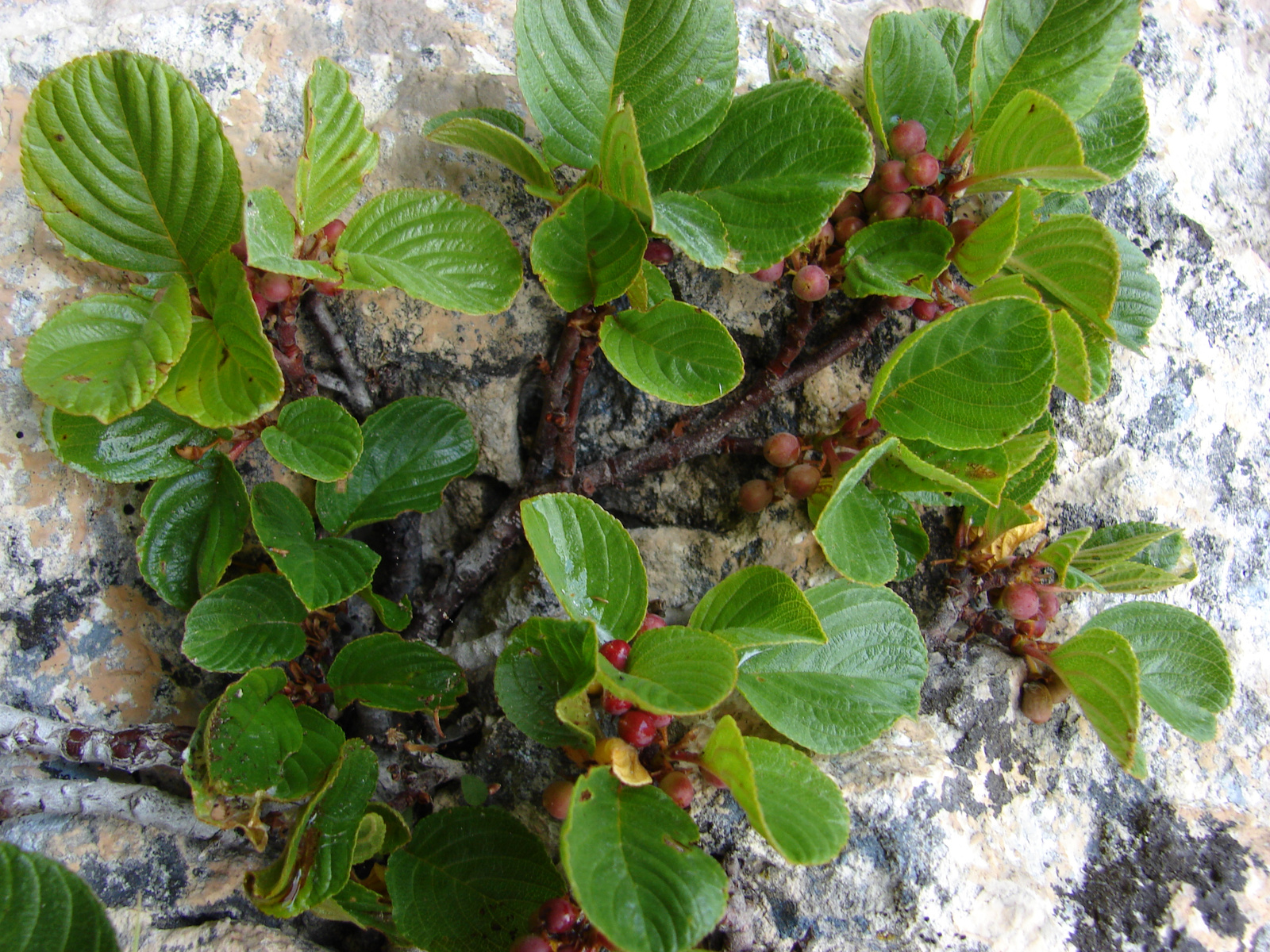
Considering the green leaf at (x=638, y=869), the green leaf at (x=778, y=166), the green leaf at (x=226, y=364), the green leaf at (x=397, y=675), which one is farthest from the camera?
the green leaf at (x=397, y=675)

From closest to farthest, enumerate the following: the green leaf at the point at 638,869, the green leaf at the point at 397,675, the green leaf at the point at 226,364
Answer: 1. the green leaf at the point at 638,869
2. the green leaf at the point at 226,364
3. the green leaf at the point at 397,675

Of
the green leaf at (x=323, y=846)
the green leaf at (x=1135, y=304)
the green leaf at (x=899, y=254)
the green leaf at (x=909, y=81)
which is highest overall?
the green leaf at (x=909, y=81)

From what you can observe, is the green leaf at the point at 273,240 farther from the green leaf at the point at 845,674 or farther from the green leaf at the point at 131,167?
the green leaf at the point at 845,674

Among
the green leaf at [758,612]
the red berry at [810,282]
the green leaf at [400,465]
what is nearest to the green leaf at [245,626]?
the green leaf at [400,465]

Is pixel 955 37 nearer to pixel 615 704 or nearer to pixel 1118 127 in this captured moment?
pixel 1118 127

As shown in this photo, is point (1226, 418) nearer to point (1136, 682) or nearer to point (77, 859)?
point (1136, 682)

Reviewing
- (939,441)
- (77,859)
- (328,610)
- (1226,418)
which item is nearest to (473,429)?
(328,610)
